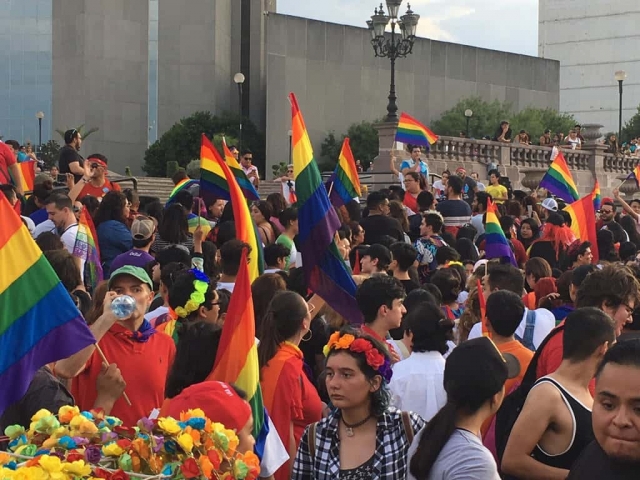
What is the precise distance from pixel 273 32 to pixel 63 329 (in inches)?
1710

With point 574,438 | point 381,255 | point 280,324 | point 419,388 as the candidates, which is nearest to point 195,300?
point 280,324

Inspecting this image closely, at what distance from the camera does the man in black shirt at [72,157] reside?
12148 millimetres

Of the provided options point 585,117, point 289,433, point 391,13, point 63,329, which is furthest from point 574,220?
point 585,117

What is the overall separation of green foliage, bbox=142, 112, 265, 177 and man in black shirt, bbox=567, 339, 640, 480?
4235 centimetres

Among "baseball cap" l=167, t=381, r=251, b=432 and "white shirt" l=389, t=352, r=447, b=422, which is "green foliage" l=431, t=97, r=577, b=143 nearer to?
"white shirt" l=389, t=352, r=447, b=422

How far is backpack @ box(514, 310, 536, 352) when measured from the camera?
21.7ft

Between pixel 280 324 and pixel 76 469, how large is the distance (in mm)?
2345

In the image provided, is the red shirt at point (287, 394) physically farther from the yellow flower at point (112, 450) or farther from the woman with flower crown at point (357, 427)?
the yellow flower at point (112, 450)

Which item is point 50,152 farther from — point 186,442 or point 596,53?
point 596,53

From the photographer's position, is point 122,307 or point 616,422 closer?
point 616,422

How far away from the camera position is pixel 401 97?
171ft

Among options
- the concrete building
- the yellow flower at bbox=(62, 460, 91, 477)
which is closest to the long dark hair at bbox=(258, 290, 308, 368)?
the yellow flower at bbox=(62, 460, 91, 477)

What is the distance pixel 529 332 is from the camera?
21.8 feet

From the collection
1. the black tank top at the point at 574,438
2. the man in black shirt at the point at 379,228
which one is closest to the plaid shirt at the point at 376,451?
the black tank top at the point at 574,438
